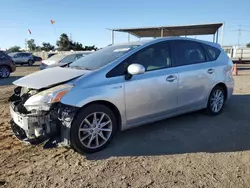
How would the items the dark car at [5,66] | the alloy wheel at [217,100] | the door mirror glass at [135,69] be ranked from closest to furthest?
the door mirror glass at [135,69] → the alloy wheel at [217,100] → the dark car at [5,66]

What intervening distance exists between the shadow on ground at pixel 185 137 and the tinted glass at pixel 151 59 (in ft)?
3.82

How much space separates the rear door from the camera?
14.6ft

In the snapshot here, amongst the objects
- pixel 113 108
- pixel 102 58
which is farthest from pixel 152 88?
pixel 102 58

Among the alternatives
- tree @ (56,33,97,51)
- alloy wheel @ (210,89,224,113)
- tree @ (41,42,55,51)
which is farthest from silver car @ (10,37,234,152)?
tree @ (41,42,55,51)

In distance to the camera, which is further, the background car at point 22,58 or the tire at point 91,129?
the background car at point 22,58

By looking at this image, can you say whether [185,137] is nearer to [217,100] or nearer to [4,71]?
[217,100]

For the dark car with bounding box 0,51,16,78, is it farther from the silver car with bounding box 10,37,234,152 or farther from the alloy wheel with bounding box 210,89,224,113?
the alloy wheel with bounding box 210,89,224,113

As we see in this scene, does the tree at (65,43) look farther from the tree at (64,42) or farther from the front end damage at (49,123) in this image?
the front end damage at (49,123)

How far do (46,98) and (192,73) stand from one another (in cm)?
275

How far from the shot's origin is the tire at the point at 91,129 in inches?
130

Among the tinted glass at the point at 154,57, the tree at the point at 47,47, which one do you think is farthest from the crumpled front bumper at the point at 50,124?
the tree at the point at 47,47

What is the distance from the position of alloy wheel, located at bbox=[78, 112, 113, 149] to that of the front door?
384mm

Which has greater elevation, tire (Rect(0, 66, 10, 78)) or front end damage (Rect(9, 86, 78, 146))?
front end damage (Rect(9, 86, 78, 146))

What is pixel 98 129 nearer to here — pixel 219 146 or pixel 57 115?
pixel 57 115
